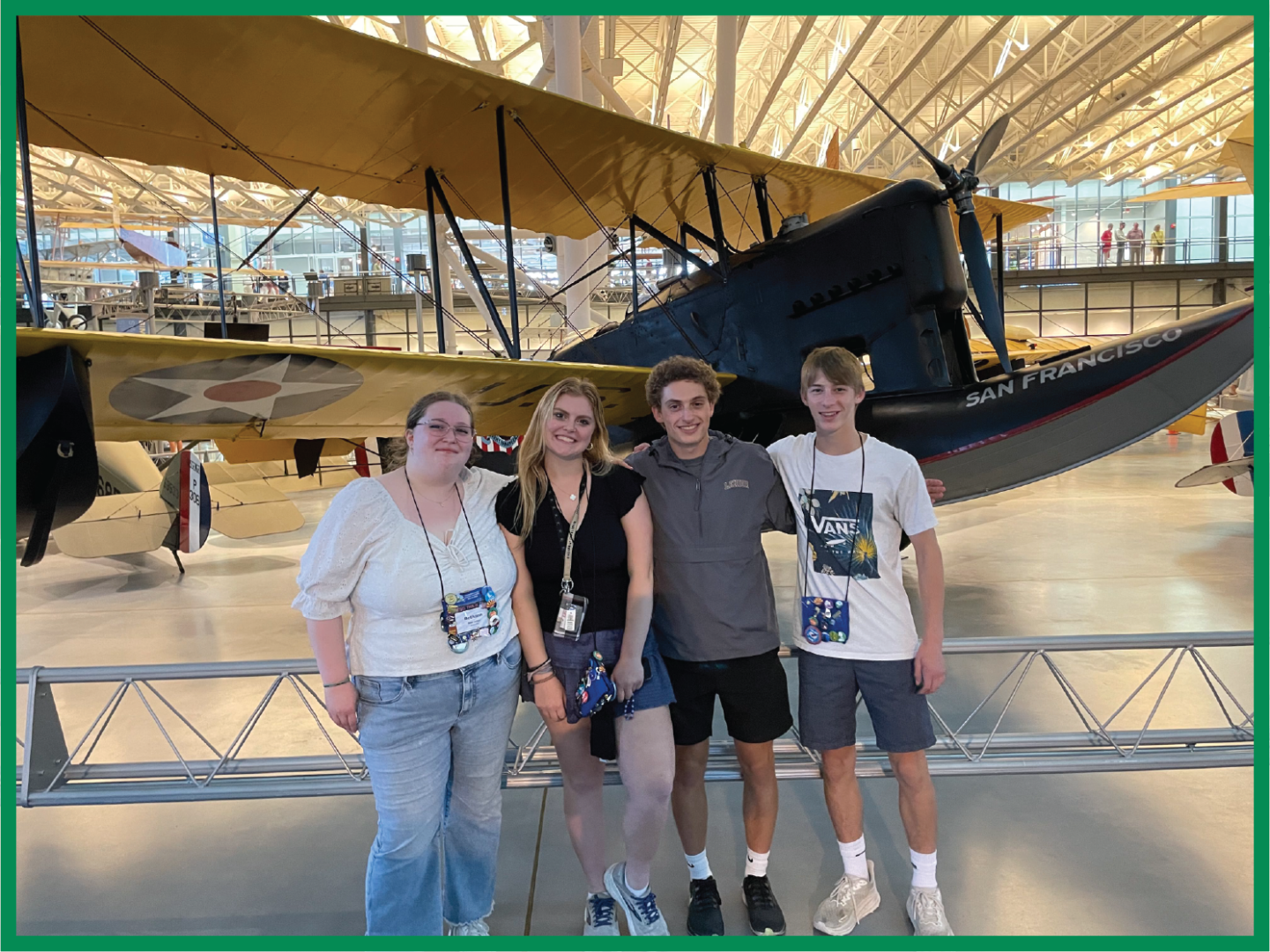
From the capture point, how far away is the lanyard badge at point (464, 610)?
1.66 meters

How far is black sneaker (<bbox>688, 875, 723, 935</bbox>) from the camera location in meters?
1.91

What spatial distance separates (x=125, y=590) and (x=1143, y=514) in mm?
9729

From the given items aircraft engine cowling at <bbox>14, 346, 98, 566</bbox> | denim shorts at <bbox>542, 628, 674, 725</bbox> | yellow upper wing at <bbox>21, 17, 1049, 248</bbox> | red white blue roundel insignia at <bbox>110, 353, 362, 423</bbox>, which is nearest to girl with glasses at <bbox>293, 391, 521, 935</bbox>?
denim shorts at <bbox>542, 628, 674, 725</bbox>

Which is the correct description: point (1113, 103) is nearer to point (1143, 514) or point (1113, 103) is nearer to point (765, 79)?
point (765, 79)

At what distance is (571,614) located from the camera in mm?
1747

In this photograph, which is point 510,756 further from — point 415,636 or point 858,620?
point 858,620

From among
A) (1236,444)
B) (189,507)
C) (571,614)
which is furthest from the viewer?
(1236,444)

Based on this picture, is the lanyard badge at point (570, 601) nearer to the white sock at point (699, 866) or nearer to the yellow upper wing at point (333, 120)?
the white sock at point (699, 866)

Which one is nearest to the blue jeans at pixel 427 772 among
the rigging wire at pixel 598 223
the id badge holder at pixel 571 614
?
the id badge holder at pixel 571 614

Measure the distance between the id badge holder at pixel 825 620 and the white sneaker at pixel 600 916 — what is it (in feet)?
2.72

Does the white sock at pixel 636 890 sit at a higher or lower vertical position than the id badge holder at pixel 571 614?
lower

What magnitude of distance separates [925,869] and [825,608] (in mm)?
724

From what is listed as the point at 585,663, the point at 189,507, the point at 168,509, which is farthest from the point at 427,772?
the point at 168,509

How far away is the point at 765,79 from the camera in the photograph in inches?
695
